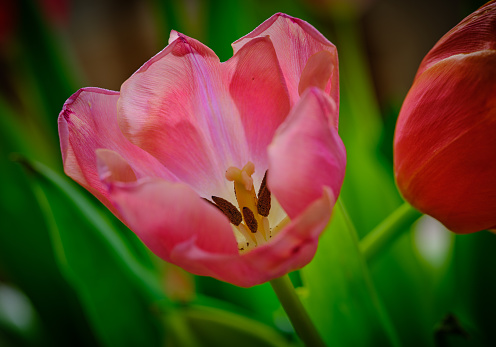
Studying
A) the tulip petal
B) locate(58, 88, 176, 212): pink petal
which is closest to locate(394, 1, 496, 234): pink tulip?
the tulip petal

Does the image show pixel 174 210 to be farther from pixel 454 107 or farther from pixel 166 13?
pixel 166 13

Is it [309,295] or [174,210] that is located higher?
[174,210]

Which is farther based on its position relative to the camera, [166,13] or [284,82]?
[166,13]

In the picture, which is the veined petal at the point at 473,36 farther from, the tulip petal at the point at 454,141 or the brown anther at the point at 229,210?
the brown anther at the point at 229,210

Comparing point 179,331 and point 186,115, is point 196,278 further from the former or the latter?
Answer: point 186,115

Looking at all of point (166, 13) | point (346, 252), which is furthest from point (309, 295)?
point (166, 13)

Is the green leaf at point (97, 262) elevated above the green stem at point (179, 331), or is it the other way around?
the green leaf at point (97, 262)

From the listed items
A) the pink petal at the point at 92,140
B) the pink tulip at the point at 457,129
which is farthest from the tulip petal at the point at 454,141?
the pink petal at the point at 92,140
